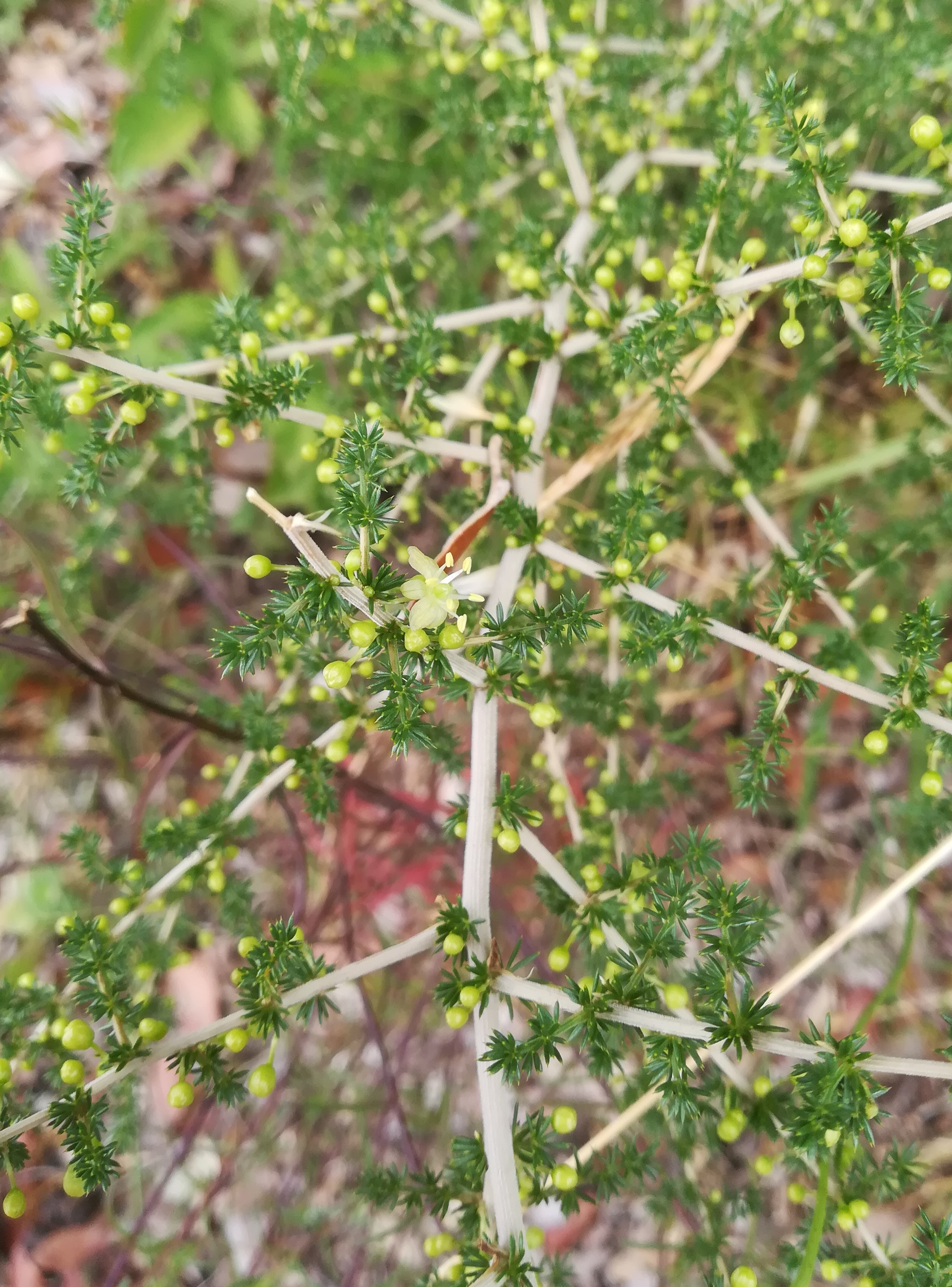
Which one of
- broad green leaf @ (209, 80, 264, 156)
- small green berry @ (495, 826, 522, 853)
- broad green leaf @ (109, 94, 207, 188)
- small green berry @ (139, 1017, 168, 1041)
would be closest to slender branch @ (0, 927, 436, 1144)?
small green berry @ (139, 1017, 168, 1041)

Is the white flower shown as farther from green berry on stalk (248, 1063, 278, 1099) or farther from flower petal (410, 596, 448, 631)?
green berry on stalk (248, 1063, 278, 1099)

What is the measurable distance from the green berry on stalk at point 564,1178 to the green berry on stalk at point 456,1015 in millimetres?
316

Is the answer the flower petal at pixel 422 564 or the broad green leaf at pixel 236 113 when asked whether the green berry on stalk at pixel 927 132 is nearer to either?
the flower petal at pixel 422 564

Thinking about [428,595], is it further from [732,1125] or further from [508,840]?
[732,1125]

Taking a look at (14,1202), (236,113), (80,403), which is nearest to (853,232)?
(80,403)

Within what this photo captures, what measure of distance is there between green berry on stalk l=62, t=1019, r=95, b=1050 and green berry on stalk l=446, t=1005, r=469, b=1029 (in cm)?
63

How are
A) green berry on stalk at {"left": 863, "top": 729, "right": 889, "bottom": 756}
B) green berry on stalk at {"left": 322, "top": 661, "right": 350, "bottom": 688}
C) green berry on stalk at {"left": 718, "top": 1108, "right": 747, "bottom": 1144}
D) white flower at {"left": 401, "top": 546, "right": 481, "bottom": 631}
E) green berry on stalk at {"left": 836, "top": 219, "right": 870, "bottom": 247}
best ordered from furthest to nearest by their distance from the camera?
green berry on stalk at {"left": 863, "top": 729, "right": 889, "bottom": 756} < green berry on stalk at {"left": 718, "top": 1108, "right": 747, "bottom": 1144} < green berry on stalk at {"left": 836, "top": 219, "right": 870, "bottom": 247} < green berry on stalk at {"left": 322, "top": 661, "right": 350, "bottom": 688} < white flower at {"left": 401, "top": 546, "right": 481, "bottom": 631}

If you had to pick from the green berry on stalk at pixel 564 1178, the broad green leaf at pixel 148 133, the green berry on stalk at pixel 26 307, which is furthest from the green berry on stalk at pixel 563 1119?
the broad green leaf at pixel 148 133

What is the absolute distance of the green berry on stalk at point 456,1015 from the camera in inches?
60.4

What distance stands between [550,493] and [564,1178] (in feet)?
5.22

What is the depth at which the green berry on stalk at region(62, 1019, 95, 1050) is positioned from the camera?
151cm

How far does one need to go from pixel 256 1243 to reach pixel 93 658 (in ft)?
8.28

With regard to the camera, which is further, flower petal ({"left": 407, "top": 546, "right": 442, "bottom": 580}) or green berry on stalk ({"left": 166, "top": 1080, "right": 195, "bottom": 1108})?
green berry on stalk ({"left": 166, "top": 1080, "right": 195, "bottom": 1108})

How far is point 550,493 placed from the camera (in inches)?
Result: 92.4
